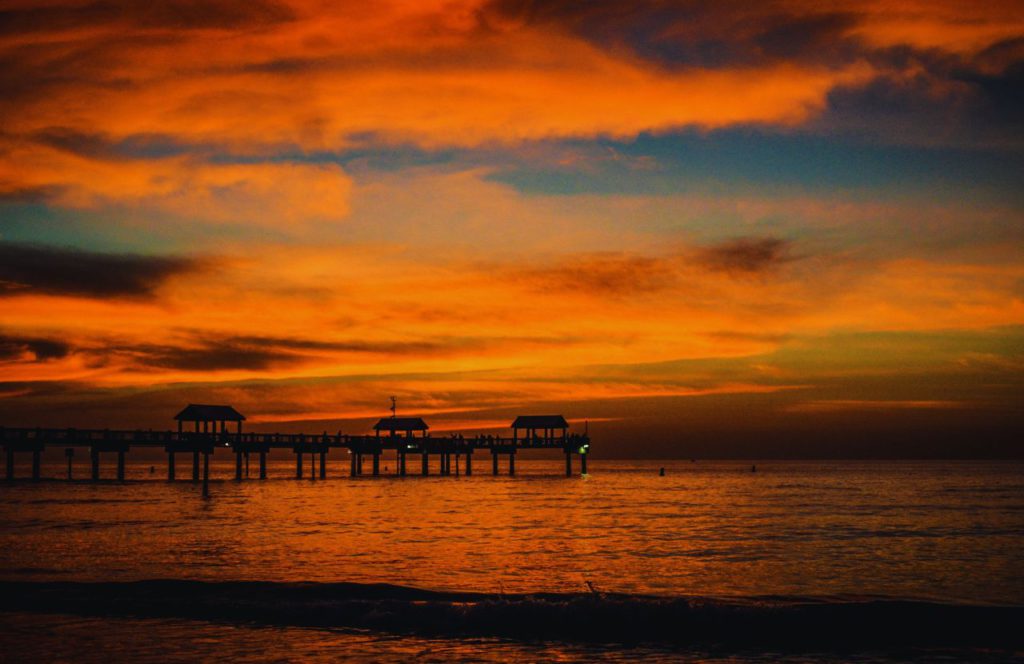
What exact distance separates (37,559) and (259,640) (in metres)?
17.0

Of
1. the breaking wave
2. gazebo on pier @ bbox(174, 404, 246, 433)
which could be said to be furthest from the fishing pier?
the breaking wave

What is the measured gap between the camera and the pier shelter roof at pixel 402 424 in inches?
4368

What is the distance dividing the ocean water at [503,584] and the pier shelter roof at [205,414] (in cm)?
3056

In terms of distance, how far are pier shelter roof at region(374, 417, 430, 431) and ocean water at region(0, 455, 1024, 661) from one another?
A: 55.6 m

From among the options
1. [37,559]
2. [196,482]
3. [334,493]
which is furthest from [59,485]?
[37,559]

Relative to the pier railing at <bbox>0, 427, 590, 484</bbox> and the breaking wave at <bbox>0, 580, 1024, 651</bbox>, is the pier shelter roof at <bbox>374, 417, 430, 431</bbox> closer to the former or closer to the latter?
the pier railing at <bbox>0, 427, 590, 484</bbox>

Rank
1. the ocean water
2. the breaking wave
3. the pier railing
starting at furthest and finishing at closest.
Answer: the pier railing < the breaking wave < the ocean water

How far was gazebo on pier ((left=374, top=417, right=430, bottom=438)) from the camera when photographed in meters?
111

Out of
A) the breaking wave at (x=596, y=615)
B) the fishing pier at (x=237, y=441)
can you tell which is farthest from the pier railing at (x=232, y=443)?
the breaking wave at (x=596, y=615)

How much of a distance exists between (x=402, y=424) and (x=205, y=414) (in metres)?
29.3

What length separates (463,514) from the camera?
52.8 metres

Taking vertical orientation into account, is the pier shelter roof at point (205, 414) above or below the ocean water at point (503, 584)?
above

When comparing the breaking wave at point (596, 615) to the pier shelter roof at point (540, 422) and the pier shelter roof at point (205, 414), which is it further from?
the pier shelter roof at point (540, 422)

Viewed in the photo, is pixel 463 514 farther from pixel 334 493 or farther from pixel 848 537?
pixel 334 493
